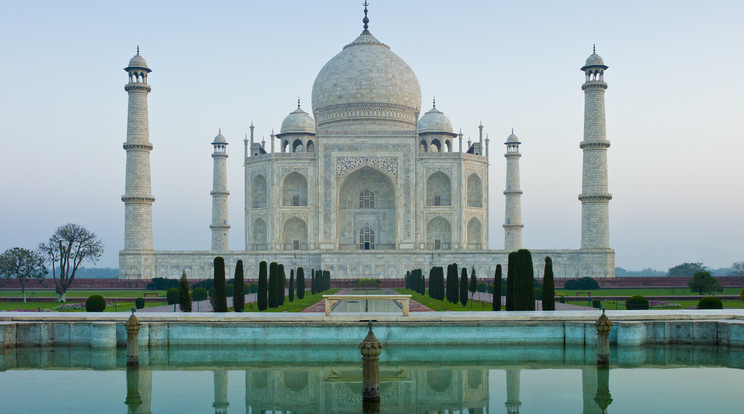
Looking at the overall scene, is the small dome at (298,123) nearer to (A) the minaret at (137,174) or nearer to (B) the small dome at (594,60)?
(A) the minaret at (137,174)

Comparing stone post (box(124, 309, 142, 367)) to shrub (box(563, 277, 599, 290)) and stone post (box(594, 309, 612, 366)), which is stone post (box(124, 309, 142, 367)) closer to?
stone post (box(594, 309, 612, 366))

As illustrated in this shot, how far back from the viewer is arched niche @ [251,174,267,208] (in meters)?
35.8

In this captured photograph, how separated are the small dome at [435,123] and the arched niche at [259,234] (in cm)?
1000

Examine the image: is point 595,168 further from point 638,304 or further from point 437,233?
point 638,304

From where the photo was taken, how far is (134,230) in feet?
99.2

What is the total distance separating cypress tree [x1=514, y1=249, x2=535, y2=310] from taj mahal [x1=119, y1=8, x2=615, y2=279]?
16.5 metres

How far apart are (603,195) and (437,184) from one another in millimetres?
8387

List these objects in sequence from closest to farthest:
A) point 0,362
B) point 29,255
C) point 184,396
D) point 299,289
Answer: point 184,396
point 0,362
point 299,289
point 29,255

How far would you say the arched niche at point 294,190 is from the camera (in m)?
35.4

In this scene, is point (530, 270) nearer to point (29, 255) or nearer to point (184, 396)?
point (184, 396)

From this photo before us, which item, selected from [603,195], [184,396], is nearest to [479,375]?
[184,396]

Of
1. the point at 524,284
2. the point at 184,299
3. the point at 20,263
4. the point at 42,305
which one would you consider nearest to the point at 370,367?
the point at 524,284

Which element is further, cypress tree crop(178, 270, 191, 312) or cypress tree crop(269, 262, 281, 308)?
cypress tree crop(269, 262, 281, 308)

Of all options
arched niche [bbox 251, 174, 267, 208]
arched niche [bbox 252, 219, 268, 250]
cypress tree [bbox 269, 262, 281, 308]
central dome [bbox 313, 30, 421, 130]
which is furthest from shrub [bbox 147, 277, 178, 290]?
central dome [bbox 313, 30, 421, 130]
